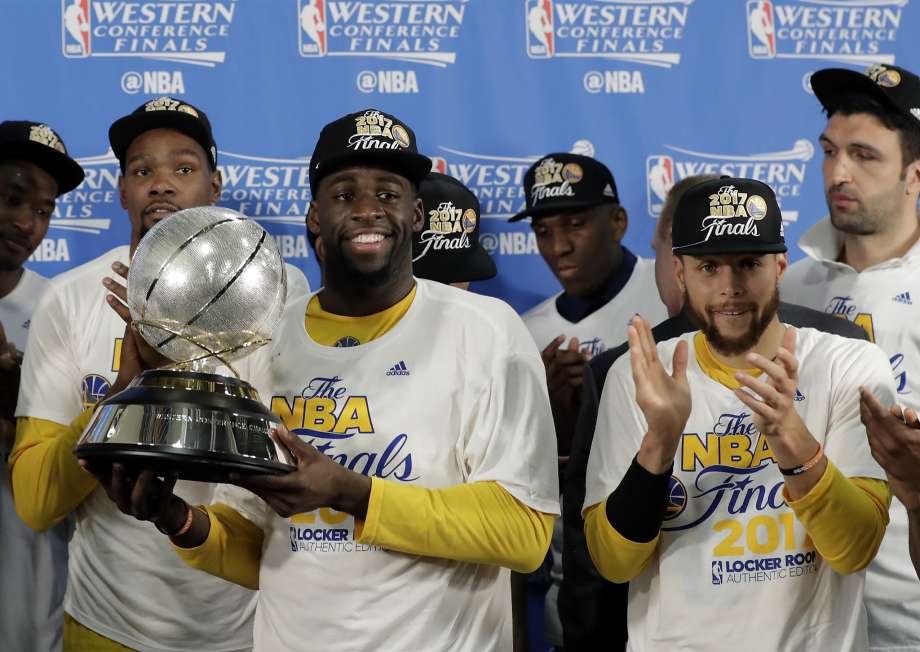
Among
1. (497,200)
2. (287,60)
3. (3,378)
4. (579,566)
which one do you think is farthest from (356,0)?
(579,566)

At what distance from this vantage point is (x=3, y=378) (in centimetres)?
289

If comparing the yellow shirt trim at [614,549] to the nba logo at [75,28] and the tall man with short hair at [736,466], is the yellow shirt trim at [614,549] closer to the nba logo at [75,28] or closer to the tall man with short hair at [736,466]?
the tall man with short hair at [736,466]

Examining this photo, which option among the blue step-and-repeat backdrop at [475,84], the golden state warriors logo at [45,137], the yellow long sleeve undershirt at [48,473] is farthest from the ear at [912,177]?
the golden state warriors logo at [45,137]

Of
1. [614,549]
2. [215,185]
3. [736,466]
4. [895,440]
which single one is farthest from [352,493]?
[215,185]

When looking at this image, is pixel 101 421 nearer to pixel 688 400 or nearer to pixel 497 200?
pixel 688 400

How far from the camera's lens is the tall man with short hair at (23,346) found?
298 cm

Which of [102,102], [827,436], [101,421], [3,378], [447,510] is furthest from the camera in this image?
[102,102]

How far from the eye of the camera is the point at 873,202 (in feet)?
9.89

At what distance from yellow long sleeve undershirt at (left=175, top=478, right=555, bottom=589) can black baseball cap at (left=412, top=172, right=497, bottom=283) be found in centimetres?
126

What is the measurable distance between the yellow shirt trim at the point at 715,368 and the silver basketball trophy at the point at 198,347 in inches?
34.4

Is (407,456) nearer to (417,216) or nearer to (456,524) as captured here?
(456,524)

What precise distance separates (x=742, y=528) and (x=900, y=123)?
140cm

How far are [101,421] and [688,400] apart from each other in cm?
100

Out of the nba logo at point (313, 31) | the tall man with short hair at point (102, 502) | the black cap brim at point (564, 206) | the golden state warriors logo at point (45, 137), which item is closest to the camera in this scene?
the tall man with short hair at point (102, 502)
